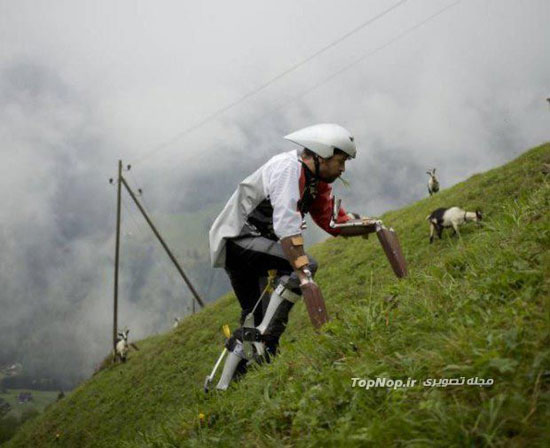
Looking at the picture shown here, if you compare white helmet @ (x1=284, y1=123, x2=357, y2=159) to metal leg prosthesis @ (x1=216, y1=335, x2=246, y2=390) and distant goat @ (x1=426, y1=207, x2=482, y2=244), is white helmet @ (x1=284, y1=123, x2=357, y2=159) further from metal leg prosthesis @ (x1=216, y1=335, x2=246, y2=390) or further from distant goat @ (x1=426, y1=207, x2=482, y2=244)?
distant goat @ (x1=426, y1=207, x2=482, y2=244)

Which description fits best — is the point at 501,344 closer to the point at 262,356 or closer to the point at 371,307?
the point at 371,307

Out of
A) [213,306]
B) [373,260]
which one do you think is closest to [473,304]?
[373,260]

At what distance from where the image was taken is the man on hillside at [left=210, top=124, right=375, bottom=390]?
165 inches

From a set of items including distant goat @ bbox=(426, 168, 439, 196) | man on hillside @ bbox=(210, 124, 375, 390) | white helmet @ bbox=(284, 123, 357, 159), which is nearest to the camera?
man on hillside @ bbox=(210, 124, 375, 390)

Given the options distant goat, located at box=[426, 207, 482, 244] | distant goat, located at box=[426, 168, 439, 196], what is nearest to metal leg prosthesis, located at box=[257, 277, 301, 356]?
distant goat, located at box=[426, 207, 482, 244]

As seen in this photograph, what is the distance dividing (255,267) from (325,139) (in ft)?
5.07

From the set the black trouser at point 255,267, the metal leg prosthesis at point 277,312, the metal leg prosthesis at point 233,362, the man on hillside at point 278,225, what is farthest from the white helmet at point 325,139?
the metal leg prosthesis at point 233,362

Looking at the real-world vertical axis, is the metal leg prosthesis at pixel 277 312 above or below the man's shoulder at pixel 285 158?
below

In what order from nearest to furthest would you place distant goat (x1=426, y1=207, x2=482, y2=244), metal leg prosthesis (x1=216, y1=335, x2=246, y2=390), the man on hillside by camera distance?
the man on hillside
metal leg prosthesis (x1=216, y1=335, x2=246, y2=390)
distant goat (x1=426, y1=207, x2=482, y2=244)

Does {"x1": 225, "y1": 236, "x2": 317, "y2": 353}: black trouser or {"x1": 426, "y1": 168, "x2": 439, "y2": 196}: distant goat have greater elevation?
{"x1": 225, "y1": 236, "x2": 317, "y2": 353}: black trouser

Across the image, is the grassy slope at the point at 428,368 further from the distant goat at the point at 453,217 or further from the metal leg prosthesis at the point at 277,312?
the distant goat at the point at 453,217

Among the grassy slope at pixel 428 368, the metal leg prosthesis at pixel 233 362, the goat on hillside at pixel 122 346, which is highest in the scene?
the grassy slope at pixel 428 368

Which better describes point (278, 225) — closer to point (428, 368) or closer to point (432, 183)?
point (428, 368)

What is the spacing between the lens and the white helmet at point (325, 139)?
4.42 meters
